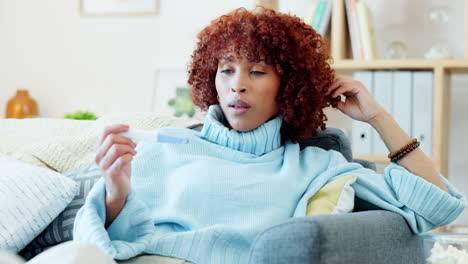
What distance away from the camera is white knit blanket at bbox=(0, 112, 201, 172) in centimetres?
186

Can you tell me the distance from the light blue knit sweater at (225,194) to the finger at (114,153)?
110 mm

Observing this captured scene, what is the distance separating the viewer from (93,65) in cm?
385

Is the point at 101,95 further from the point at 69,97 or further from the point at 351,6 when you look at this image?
the point at 351,6

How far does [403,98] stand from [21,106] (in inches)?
79.1

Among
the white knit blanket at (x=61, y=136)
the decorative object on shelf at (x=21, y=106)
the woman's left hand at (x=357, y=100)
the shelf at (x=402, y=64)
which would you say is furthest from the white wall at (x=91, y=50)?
the woman's left hand at (x=357, y=100)

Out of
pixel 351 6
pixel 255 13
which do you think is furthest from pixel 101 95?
pixel 255 13

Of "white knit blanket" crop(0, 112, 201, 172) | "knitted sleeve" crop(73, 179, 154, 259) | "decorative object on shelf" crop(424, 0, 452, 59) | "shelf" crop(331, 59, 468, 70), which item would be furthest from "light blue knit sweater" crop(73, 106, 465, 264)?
"decorative object on shelf" crop(424, 0, 452, 59)

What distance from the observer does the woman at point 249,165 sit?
143cm

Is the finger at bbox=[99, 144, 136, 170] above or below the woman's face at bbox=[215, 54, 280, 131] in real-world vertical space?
below

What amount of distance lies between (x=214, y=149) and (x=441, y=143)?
1.58m

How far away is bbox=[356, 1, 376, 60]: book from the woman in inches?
Answer: 52.2

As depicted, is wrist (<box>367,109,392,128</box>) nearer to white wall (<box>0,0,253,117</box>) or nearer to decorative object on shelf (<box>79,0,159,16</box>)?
white wall (<box>0,0,253,117</box>)

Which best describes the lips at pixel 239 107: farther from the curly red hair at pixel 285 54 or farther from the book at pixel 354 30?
the book at pixel 354 30

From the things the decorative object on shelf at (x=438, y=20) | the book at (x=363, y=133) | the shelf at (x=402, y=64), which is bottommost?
the book at (x=363, y=133)
